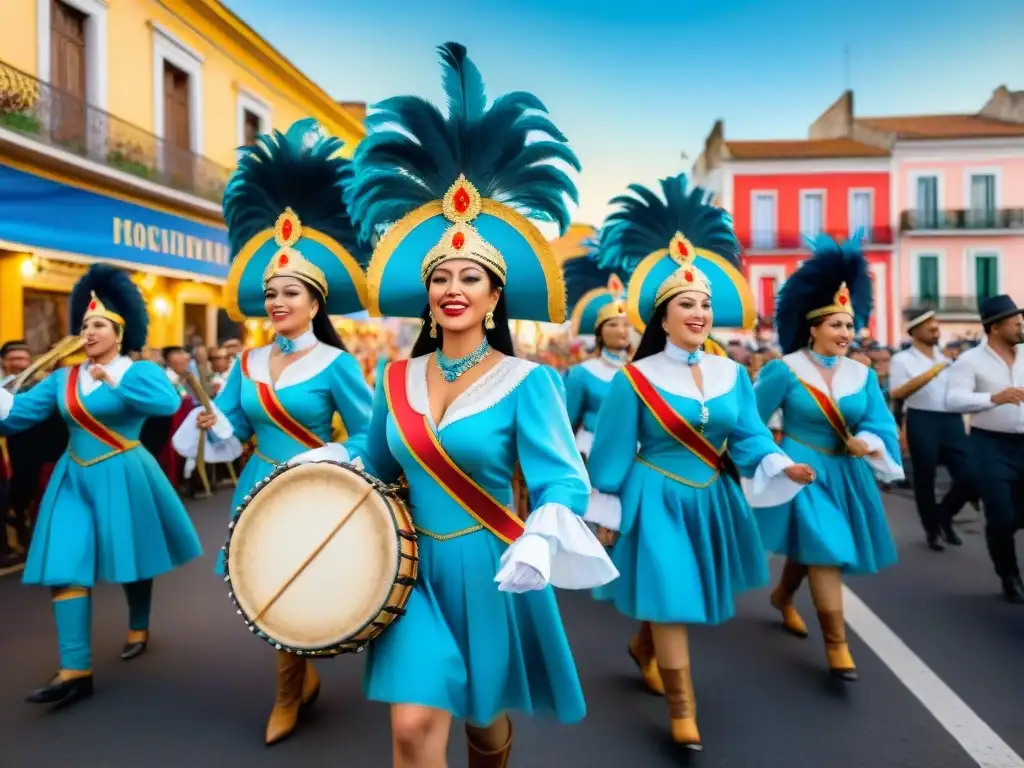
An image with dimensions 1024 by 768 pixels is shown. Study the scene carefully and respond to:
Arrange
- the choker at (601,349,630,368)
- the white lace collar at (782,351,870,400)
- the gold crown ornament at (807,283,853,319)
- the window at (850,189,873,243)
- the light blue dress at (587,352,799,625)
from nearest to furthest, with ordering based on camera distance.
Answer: the light blue dress at (587,352,799,625), the white lace collar at (782,351,870,400), the gold crown ornament at (807,283,853,319), the choker at (601,349,630,368), the window at (850,189,873,243)

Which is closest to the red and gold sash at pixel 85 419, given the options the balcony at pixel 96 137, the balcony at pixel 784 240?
the balcony at pixel 96 137

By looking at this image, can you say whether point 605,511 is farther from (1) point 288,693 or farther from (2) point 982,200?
(2) point 982,200

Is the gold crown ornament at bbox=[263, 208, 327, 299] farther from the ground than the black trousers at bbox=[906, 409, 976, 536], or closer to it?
farther from the ground

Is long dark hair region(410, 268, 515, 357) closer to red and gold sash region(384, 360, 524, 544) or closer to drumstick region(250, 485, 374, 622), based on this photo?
red and gold sash region(384, 360, 524, 544)

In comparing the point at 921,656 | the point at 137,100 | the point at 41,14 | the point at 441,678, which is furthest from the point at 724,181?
the point at 441,678

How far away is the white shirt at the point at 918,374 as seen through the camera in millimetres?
8070

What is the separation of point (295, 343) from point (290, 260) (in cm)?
41

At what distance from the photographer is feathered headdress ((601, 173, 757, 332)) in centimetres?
476

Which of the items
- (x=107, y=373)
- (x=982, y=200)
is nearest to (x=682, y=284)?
(x=107, y=373)

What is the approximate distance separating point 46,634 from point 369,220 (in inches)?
153

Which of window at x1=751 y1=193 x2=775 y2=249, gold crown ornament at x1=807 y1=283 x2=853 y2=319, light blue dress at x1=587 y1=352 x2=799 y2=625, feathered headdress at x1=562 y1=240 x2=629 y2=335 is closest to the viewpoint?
light blue dress at x1=587 y1=352 x2=799 y2=625

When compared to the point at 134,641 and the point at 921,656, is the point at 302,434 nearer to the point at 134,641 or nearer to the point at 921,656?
the point at 134,641

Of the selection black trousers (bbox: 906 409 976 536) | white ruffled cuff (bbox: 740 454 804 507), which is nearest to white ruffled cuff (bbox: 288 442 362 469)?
white ruffled cuff (bbox: 740 454 804 507)

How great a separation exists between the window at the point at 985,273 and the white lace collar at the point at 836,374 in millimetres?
35914
